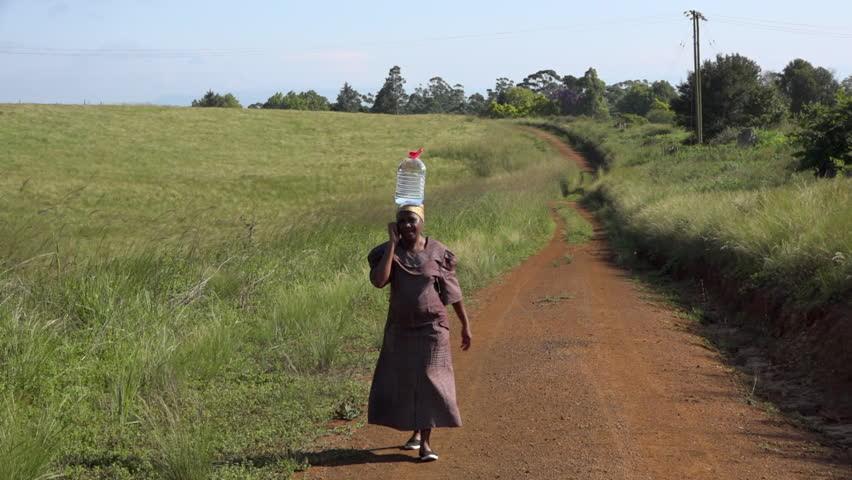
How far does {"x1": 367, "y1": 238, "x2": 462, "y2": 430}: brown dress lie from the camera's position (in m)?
5.88

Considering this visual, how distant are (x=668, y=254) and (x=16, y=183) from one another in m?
24.2

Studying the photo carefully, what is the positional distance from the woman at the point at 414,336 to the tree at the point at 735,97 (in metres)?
47.2

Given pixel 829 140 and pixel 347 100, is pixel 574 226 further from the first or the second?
pixel 347 100

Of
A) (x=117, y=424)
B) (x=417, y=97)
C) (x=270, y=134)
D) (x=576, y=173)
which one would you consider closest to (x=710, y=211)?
(x=117, y=424)

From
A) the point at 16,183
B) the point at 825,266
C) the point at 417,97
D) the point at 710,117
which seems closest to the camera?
the point at 825,266

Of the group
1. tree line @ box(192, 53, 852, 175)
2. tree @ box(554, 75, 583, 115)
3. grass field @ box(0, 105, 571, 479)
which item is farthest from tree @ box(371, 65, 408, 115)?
grass field @ box(0, 105, 571, 479)

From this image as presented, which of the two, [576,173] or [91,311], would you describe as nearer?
[91,311]

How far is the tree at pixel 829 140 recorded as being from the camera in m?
20.7

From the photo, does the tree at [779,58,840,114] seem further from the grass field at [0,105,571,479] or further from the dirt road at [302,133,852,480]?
the dirt road at [302,133,852,480]

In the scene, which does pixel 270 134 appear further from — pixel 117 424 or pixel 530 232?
pixel 117 424

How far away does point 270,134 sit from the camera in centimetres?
6178

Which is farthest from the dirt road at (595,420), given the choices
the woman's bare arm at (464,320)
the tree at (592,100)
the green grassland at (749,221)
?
the tree at (592,100)

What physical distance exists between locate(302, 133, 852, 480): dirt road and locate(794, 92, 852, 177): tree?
11.5 m

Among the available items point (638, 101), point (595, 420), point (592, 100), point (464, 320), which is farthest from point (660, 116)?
point (464, 320)
